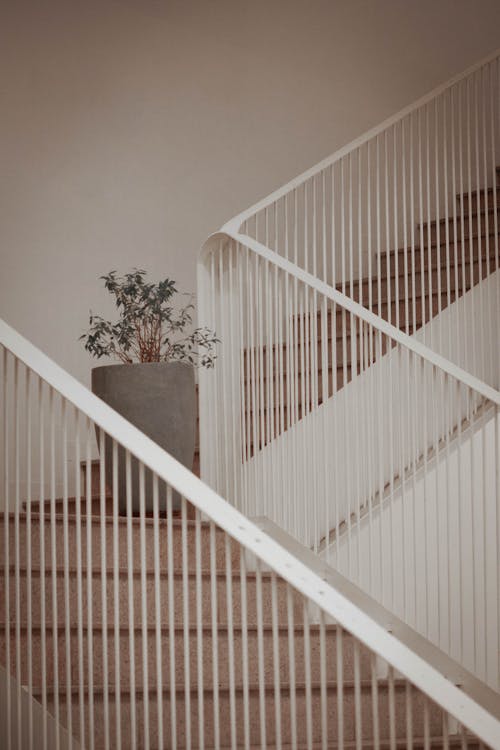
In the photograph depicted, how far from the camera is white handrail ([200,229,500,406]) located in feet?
11.0

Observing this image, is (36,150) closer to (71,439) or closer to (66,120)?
(66,120)

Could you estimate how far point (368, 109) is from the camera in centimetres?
592

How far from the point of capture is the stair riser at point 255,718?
104 inches

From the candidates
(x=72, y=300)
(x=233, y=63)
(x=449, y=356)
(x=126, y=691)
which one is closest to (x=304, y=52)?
(x=233, y=63)

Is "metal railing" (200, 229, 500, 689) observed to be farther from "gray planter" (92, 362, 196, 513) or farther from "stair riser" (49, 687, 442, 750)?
"stair riser" (49, 687, 442, 750)

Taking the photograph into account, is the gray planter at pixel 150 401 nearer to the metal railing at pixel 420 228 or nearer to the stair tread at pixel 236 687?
the metal railing at pixel 420 228

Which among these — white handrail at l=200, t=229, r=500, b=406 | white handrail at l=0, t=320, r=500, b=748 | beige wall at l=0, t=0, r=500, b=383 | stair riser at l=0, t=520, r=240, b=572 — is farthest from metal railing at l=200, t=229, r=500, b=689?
beige wall at l=0, t=0, r=500, b=383

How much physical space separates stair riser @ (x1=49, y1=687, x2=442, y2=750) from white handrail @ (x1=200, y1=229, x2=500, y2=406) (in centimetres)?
105

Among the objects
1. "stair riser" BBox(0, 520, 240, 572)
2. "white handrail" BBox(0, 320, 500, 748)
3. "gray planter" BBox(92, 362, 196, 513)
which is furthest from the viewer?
"gray planter" BBox(92, 362, 196, 513)

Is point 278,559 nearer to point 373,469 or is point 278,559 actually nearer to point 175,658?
point 175,658

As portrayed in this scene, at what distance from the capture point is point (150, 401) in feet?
12.0

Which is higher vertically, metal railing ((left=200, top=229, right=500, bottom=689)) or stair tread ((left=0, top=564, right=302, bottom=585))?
metal railing ((left=200, top=229, right=500, bottom=689))

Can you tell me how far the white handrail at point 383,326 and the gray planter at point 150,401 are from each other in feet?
1.75

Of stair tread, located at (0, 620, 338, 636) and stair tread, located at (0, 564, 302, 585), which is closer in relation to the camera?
stair tread, located at (0, 620, 338, 636)
